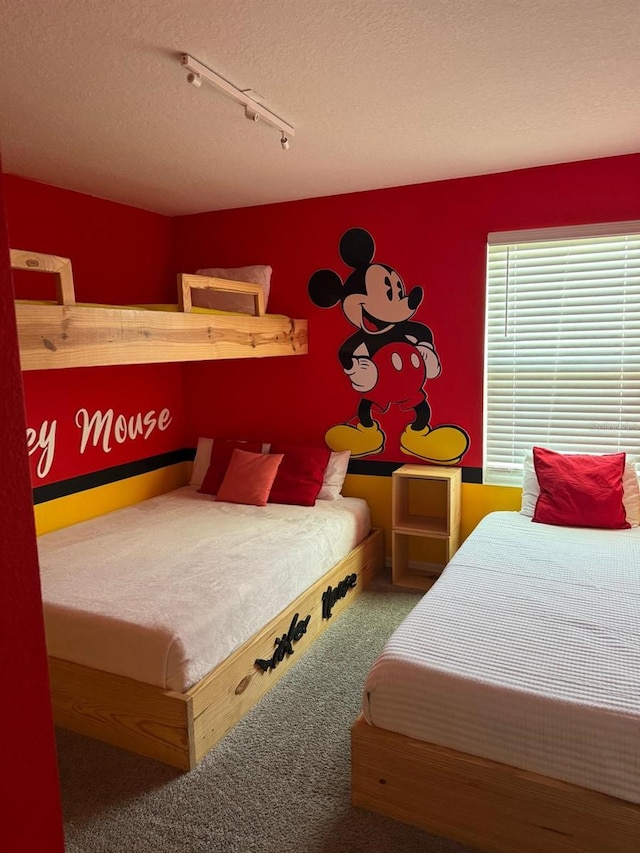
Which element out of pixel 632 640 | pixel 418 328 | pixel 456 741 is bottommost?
pixel 456 741

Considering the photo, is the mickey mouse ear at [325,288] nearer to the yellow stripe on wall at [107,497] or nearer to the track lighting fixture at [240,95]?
the track lighting fixture at [240,95]

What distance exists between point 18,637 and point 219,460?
10.6ft

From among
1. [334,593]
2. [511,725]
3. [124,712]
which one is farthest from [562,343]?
[124,712]

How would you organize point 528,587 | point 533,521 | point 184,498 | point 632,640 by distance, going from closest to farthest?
1. point 632,640
2. point 528,587
3. point 533,521
4. point 184,498

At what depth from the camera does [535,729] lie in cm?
164

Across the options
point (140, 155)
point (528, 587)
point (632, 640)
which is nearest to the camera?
point (632, 640)

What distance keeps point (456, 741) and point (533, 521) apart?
1.62 meters

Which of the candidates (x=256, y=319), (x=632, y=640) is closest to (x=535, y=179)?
(x=256, y=319)

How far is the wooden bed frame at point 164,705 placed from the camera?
2062 mm

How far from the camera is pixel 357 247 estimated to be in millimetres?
3697

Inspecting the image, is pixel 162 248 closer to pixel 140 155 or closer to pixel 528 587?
pixel 140 155

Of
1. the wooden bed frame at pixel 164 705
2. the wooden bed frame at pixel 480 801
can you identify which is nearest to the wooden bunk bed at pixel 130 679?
the wooden bed frame at pixel 164 705

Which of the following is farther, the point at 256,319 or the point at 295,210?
the point at 295,210

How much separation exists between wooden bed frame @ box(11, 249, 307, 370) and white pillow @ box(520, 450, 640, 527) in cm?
158
